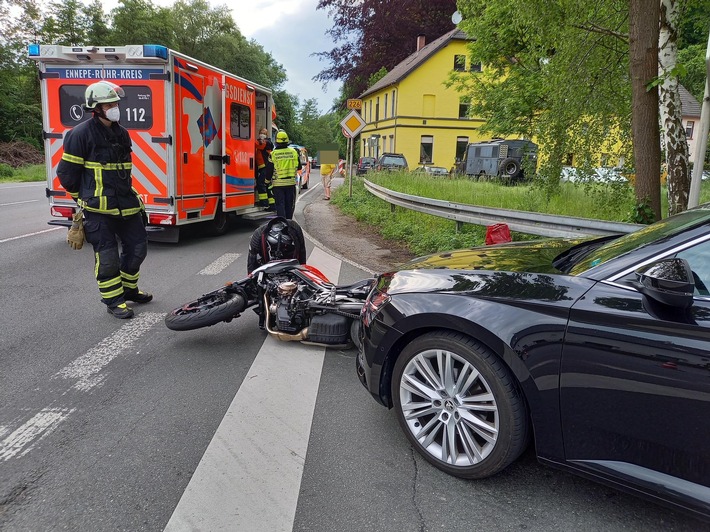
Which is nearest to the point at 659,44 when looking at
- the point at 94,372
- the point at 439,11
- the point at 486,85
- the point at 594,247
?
the point at 594,247

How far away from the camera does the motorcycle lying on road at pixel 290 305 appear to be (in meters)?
4.15

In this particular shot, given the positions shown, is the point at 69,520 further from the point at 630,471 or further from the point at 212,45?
the point at 212,45

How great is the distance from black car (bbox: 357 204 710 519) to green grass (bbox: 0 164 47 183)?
2566 cm

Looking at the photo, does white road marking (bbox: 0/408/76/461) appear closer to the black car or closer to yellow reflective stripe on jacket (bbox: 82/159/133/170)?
the black car

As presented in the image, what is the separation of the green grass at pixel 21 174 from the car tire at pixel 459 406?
1009 inches

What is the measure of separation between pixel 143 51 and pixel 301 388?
630 cm

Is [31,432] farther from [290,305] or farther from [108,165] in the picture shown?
[108,165]

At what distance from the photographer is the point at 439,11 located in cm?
3775

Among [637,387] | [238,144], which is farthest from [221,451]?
[238,144]

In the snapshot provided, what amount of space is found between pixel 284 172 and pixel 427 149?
33.7 meters

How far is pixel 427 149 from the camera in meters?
41.9

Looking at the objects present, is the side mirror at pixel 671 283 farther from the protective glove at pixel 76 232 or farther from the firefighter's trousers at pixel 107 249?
the protective glove at pixel 76 232

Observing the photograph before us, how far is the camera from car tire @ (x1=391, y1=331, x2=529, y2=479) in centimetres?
247

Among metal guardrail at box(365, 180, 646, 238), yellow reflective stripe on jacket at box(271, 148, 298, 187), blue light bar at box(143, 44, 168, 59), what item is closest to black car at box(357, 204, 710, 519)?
metal guardrail at box(365, 180, 646, 238)
